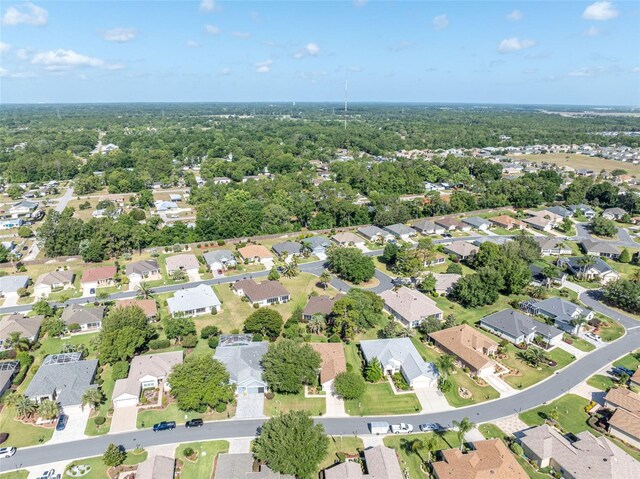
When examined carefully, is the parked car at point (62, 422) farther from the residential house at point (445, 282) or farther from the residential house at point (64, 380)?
the residential house at point (445, 282)

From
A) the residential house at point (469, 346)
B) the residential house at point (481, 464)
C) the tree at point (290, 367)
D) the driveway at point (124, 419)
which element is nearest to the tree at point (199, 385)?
the driveway at point (124, 419)

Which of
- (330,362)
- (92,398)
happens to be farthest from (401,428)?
(92,398)

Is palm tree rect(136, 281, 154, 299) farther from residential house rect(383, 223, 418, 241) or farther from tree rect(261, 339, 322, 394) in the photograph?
residential house rect(383, 223, 418, 241)

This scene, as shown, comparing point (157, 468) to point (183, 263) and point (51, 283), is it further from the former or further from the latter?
point (51, 283)

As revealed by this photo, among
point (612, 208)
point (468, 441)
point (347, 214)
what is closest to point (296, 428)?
point (468, 441)

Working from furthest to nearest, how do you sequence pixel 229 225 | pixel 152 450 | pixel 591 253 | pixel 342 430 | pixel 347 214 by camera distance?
pixel 347 214 < pixel 229 225 < pixel 591 253 < pixel 342 430 < pixel 152 450

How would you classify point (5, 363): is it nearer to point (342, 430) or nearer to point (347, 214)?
point (342, 430)
